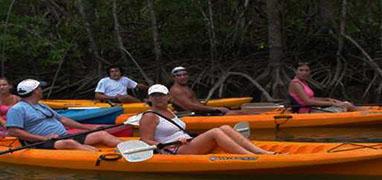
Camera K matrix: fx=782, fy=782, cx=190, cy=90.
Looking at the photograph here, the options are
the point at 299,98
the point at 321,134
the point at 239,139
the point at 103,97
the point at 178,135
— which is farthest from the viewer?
the point at 103,97

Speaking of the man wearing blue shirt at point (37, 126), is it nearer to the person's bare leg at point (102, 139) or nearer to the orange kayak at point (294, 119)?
the person's bare leg at point (102, 139)

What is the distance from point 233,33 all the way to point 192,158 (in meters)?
7.35

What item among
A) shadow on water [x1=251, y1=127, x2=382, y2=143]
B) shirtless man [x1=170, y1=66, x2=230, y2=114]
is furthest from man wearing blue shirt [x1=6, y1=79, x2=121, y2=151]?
shadow on water [x1=251, y1=127, x2=382, y2=143]

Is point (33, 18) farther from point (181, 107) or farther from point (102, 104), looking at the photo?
point (181, 107)

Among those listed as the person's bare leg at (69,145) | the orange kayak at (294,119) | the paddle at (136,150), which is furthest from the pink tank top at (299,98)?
the paddle at (136,150)

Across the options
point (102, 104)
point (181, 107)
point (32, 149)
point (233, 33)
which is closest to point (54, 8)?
point (233, 33)

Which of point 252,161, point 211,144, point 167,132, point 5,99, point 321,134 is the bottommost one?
point 321,134

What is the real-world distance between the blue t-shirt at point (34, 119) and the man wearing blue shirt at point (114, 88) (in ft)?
14.6

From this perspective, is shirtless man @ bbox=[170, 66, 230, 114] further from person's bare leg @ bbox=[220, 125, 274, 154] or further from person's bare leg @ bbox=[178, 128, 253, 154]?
person's bare leg @ bbox=[220, 125, 274, 154]

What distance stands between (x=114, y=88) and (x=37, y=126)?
4.90m

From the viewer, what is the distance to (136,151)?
5824 millimetres

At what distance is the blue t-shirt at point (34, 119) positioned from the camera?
21.2 feet

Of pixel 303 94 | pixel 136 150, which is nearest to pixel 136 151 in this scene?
pixel 136 150

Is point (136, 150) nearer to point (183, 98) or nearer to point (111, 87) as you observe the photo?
point (183, 98)
